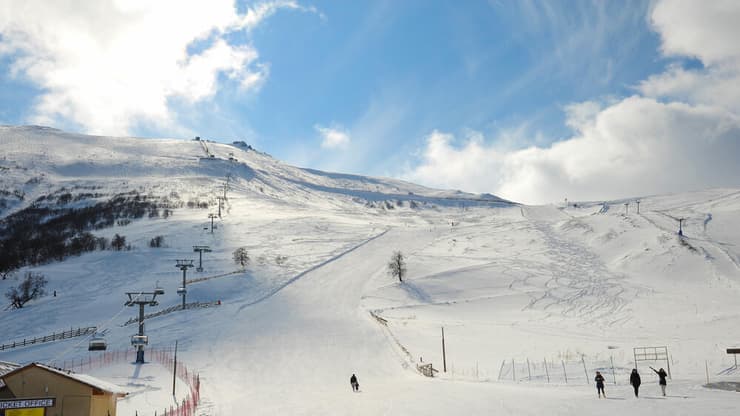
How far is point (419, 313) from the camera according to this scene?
6475 cm

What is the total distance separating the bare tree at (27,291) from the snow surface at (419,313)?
6.15ft

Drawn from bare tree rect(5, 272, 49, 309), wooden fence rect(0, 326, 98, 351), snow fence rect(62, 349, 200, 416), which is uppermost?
bare tree rect(5, 272, 49, 309)

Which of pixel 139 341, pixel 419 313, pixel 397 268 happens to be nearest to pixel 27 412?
pixel 139 341

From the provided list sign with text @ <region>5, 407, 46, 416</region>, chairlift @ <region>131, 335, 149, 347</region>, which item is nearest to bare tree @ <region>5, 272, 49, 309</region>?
chairlift @ <region>131, 335, 149, 347</region>

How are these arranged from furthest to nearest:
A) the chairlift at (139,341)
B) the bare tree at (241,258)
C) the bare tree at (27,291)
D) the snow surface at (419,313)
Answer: the bare tree at (241,258) < the bare tree at (27,291) < the chairlift at (139,341) < the snow surface at (419,313)

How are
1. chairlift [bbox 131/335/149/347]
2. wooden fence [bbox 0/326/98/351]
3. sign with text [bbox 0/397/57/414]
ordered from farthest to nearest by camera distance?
wooden fence [bbox 0/326/98/351]
chairlift [bbox 131/335/149/347]
sign with text [bbox 0/397/57/414]

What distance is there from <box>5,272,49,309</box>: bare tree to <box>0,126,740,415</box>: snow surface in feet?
6.15

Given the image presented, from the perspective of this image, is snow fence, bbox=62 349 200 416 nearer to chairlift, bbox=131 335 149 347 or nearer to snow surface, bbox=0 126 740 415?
snow surface, bbox=0 126 740 415

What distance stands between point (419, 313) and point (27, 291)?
1975 inches

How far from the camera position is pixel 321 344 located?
48.6 metres

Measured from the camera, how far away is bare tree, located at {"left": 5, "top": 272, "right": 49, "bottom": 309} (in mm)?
71375

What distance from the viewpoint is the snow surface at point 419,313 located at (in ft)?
96.8

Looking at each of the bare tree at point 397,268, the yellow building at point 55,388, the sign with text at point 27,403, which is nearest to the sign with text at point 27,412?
the sign with text at point 27,403

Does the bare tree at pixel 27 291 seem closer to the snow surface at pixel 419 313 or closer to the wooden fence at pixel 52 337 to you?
the snow surface at pixel 419 313
